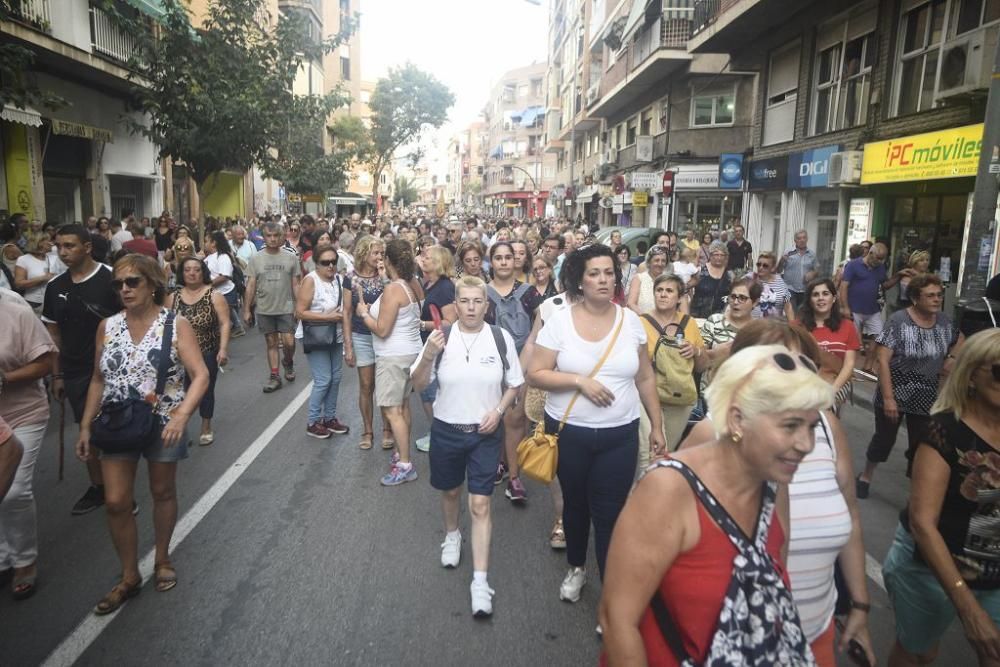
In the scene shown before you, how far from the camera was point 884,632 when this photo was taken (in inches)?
145

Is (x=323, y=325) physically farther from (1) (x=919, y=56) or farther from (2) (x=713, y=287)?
(1) (x=919, y=56)

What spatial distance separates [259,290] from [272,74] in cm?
932

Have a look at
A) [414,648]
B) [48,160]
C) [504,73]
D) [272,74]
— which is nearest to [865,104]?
[272,74]

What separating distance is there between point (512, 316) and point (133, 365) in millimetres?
2903

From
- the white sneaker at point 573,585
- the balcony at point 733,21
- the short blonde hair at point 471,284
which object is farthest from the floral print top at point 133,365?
the balcony at point 733,21

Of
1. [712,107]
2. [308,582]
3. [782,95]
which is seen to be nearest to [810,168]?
[782,95]

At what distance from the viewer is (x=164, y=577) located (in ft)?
12.8

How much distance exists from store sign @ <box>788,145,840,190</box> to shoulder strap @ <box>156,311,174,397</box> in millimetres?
15043

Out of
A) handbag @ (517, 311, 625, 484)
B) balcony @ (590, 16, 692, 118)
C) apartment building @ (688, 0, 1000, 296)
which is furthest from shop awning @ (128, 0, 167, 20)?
balcony @ (590, 16, 692, 118)

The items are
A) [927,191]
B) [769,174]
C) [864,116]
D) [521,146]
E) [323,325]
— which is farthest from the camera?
[521,146]

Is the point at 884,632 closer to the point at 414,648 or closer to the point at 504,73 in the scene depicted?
the point at 414,648

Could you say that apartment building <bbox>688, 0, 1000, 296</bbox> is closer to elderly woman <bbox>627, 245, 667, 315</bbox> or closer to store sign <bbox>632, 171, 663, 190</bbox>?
elderly woman <bbox>627, 245, 667, 315</bbox>

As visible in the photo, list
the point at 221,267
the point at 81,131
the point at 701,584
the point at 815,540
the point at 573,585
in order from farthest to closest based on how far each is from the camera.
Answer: the point at 81,131 → the point at 221,267 → the point at 573,585 → the point at 815,540 → the point at 701,584

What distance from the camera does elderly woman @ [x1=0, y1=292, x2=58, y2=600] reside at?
3.58 metres
